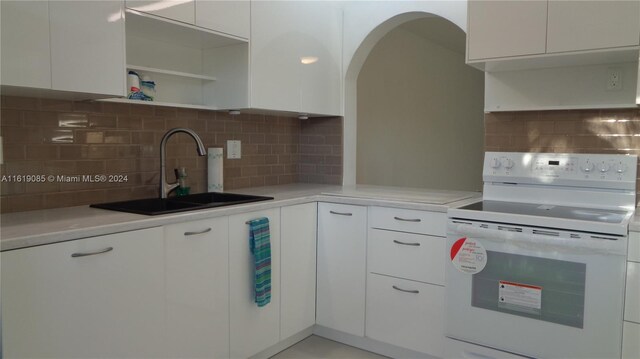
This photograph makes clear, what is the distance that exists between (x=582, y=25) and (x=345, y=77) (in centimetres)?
162

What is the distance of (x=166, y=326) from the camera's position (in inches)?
83.0

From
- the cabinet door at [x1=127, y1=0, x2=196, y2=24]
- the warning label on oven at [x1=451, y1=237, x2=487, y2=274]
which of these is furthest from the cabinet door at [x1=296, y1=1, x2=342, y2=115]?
the warning label on oven at [x1=451, y1=237, x2=487, y2=274]

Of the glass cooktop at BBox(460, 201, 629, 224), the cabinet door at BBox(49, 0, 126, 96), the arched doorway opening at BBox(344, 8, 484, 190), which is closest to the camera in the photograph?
the cabinet door at BBox(49, 0, 126, 96)

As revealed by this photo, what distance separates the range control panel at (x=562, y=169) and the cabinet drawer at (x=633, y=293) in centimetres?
57

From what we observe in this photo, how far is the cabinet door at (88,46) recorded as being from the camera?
6.31 feet

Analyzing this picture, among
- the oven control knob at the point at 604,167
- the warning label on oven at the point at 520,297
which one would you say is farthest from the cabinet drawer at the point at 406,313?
the oven control knob at the point at 604,167

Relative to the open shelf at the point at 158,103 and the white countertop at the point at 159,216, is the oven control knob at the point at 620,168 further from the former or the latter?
the open shelf at the point at 158,103

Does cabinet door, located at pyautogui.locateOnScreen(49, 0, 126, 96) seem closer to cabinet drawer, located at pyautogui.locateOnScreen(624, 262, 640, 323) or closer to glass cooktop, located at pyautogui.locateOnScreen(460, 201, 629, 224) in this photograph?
glass cooktop, located at pyautogui.locateOnScreen(460, 201, 629, 224)

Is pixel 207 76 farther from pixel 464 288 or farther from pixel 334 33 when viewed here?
pixel 464 288

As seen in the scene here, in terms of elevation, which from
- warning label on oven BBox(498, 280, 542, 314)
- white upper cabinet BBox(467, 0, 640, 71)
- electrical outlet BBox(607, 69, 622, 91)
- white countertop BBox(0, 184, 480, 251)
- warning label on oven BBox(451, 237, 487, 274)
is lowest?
warning label on oven BBox(498, 280, 542, 314)

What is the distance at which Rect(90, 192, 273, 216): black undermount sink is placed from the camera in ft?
7.66

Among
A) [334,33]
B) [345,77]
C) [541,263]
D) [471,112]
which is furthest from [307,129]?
[471,112]

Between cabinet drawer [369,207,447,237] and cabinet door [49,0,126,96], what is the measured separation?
4.70 ft

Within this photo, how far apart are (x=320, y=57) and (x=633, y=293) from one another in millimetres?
2244
